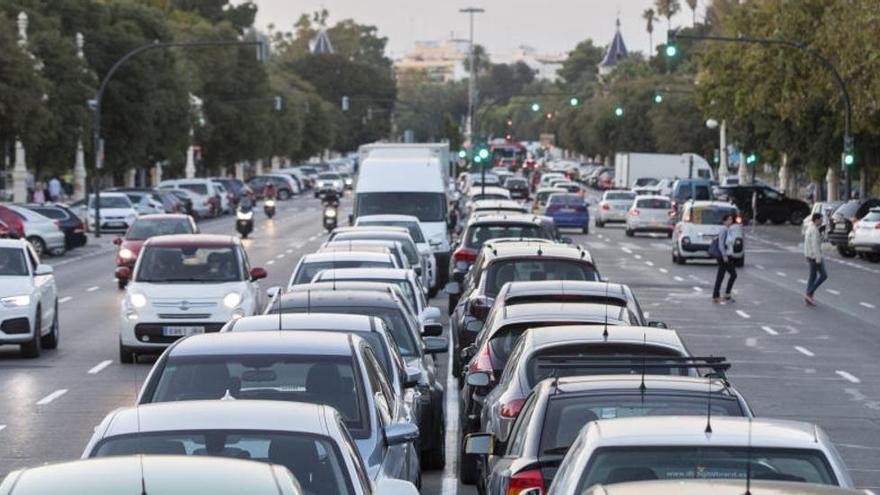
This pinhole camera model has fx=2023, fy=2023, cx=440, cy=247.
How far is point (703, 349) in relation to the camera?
27.6m

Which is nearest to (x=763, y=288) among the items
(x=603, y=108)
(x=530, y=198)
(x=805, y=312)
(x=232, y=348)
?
(x=805, y=312)

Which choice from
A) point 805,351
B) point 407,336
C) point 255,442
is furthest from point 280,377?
point 805,351

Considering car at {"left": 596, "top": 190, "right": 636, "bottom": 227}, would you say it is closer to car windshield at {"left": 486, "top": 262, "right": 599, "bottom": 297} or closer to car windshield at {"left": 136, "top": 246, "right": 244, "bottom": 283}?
car windshield at {"left": 136, "top": 246, "right": 244, "bottom": 283}

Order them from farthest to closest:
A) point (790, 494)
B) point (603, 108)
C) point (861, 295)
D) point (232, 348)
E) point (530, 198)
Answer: point (603, 108) → point (530, 198) → point (861, 295) → point (232, 348) → point (790, 494)

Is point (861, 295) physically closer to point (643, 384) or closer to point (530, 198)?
point (643, 384)

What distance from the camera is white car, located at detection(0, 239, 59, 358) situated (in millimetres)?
25594

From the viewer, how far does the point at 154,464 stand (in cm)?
718

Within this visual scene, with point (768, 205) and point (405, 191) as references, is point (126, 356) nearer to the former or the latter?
point (405, 191)

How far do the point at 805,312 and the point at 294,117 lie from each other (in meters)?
110

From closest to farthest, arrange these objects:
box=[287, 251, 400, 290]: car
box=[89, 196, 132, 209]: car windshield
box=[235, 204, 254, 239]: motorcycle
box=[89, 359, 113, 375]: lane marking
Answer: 1. box=[89, 359, 113, 375]: lane marking
2. box=[287, 251, 400, 290]: car
3. box=[235, 204, 254, 239]: motorcycle
4. box=[89, 196, 132, 209]: car windshield

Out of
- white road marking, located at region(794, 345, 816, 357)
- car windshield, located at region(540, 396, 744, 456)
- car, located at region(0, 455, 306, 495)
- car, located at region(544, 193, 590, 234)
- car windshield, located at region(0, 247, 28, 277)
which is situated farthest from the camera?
car, located at region(544, 193, 590, 234)

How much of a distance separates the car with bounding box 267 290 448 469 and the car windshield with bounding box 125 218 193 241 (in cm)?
2301

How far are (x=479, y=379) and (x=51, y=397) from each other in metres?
8.43

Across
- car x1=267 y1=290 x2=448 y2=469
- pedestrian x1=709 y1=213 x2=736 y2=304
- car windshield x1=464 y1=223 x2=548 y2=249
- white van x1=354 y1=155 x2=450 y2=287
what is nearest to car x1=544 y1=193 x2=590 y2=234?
white van x1=354 y1=155 x2=450 y2=287
